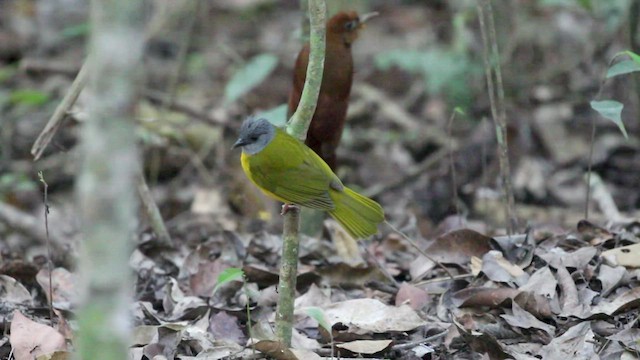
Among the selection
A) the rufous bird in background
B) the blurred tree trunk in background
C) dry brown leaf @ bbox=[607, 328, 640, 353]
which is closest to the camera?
the blurred tree trunk in background

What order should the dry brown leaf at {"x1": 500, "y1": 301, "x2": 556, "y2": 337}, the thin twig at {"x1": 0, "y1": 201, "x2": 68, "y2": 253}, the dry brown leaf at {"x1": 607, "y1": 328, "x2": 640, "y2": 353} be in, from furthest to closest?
the thin twig at {"x1": 0, "y1": 201, "x2": 68, "y2": 253}
the dry brown leaf at {"x1": 500, "y1": 301, "x2": 556, "y2": 337}
the dry brown leaf at {"x1": 607, "y1": 328, "x2": 640, "y2": 353}

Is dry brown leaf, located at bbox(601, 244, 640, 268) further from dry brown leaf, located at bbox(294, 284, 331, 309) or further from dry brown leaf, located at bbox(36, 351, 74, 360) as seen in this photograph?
dry brown leaf, located at bbox(36, 351, 74, 360)

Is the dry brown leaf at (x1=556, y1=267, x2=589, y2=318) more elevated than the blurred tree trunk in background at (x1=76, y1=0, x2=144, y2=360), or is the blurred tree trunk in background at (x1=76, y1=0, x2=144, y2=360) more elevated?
the blurred tree trunk in background at (x1=76, y1=0, x2=144, y2=360)

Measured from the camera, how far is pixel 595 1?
25.8 ft

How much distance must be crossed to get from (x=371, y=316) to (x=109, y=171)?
1.94m

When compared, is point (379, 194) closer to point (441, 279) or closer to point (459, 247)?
point (459, 247)

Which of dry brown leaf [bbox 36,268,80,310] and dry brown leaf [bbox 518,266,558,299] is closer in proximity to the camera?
dry brown leaf [bbox 518,266,558,299]

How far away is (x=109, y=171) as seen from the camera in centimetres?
189

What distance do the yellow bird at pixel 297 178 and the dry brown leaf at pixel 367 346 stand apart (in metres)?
0.54

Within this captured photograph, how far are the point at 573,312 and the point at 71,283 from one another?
227cm

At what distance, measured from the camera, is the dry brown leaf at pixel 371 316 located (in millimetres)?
3562

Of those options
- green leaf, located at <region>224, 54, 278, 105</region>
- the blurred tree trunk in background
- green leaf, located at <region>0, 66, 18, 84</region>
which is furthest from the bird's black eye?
green leaf, located at <region>0, 66, 18, 84</region>

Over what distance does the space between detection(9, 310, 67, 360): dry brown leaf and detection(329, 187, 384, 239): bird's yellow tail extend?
46.6 inches

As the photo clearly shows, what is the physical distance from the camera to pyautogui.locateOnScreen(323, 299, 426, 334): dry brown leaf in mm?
3562
